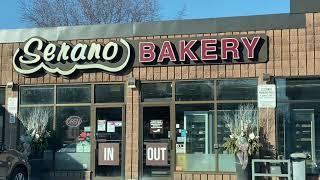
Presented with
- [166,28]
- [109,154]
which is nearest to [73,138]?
[109,154]

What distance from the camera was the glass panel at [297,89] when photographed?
1623 centimetres

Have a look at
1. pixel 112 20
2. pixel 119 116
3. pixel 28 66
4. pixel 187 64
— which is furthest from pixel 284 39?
pixel 112 20

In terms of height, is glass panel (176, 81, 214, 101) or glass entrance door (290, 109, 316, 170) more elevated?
glass panel (176, 81, 214, 101)

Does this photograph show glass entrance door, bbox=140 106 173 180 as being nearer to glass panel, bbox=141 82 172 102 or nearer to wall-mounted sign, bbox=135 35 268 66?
glass panel, bbox=141 82 172 102

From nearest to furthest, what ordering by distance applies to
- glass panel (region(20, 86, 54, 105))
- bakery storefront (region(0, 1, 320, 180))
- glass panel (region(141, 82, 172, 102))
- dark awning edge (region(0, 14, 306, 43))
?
1. bakery storefront (region(0, 1, 320, 180))
2. dark awning edge (region(0, 14, 306, 43))
3. glass panel (region(141, 82, 172, 102))
4. glass panel (region(20, 86, 54, 105))

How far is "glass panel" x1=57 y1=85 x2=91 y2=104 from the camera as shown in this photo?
17969 mm

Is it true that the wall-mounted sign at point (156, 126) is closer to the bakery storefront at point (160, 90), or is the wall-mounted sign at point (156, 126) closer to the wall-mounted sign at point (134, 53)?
the bakery storefront at point (160, 90)

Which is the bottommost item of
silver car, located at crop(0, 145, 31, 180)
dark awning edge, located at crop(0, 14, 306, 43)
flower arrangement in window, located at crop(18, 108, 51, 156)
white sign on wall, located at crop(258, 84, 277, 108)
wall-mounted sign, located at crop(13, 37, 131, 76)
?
silver car, located at crop(0, 145, 31, 180)

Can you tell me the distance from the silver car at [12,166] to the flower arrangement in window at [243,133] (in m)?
5.47

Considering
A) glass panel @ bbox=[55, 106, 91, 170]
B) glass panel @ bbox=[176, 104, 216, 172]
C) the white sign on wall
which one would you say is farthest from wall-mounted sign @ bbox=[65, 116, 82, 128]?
the white sign on wall

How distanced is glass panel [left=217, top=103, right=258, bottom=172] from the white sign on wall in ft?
2.37

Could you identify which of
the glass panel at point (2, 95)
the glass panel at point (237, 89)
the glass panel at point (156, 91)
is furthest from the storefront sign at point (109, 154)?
the glass panel at point (2, 95)

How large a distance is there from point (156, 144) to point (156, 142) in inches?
2.4

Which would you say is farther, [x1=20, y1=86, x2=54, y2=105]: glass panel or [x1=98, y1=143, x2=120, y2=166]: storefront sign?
[x1=20, y1=86, x2=54, y2=105]: glass panel
